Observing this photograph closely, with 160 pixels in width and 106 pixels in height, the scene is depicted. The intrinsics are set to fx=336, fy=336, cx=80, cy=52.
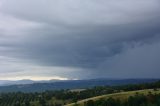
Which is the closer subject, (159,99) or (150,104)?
(150,104)

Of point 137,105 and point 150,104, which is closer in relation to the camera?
point 150,104

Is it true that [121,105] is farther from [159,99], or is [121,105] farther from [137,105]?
[159,99]

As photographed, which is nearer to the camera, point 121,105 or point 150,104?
point 150,104

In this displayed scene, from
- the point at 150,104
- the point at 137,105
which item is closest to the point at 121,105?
the point at 137,105

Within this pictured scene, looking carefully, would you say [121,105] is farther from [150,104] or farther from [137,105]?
[150,104]
